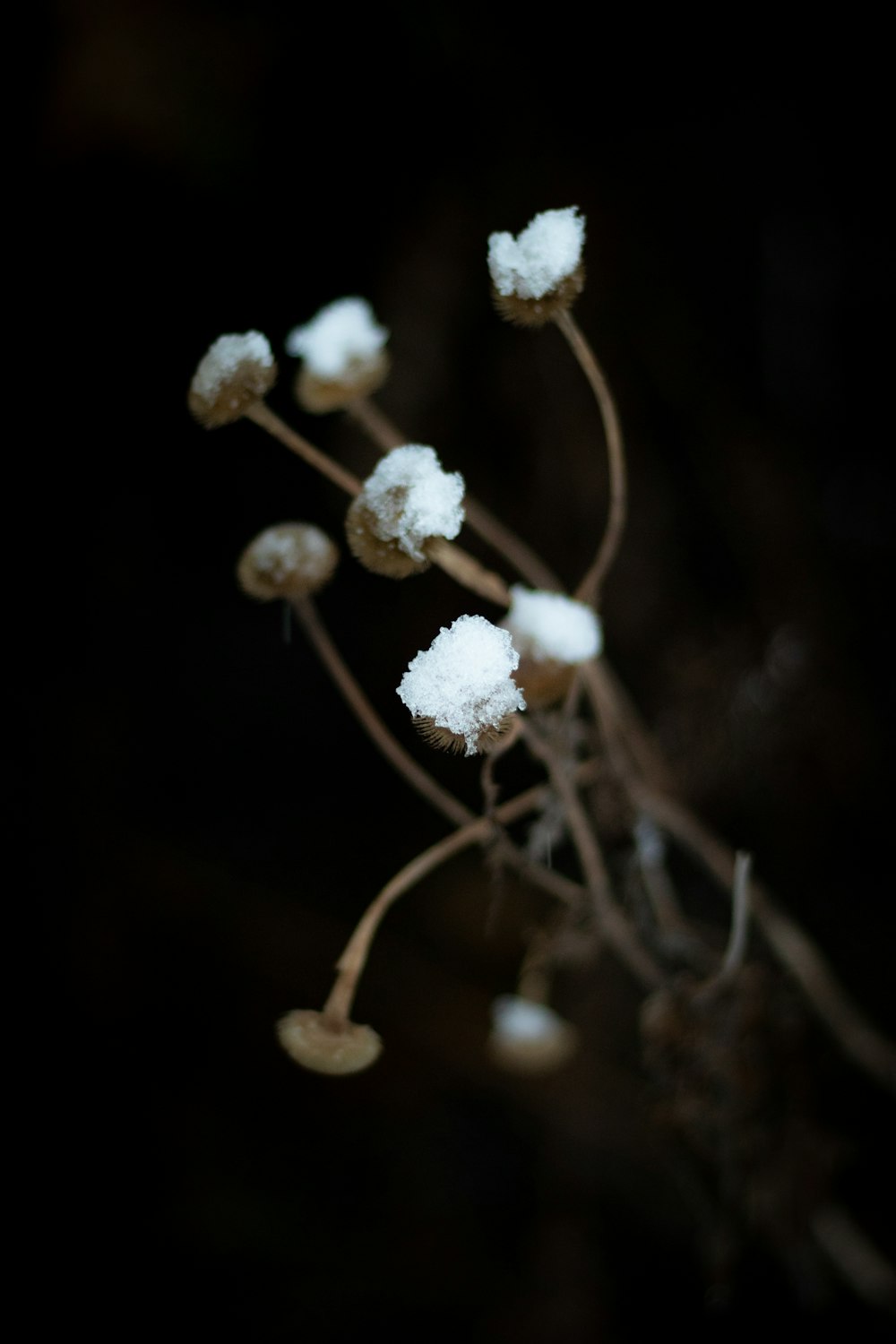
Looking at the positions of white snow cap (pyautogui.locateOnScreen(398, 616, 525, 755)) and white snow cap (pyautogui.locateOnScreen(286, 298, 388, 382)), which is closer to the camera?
white snow cap (pyautogui.locateOnScreen(398, 616, 525, 755))

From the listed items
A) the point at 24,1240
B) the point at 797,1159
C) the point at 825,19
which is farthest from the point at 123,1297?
the point at 825,19

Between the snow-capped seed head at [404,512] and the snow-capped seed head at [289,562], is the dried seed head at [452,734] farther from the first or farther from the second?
the snow-capped seed head at [289,562]

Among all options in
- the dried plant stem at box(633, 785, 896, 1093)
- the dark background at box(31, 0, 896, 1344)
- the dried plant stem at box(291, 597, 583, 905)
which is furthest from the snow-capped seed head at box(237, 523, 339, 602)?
the dark background at box(31, 0, 896, 1344)

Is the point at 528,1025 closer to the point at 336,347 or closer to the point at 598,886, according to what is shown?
the point at 598,886

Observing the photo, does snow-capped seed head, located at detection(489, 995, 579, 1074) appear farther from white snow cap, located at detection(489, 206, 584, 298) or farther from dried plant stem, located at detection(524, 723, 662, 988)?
white snow cap, located at detection(489, 206, 584, 298)

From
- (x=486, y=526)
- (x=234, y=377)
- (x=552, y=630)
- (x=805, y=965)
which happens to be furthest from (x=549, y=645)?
(x=805, y=965)
